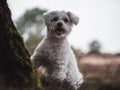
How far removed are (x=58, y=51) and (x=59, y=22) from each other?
0.56 metres

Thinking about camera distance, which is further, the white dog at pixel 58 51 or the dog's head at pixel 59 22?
the dog's head at pixel 59 22

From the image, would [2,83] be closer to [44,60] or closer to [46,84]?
[46,84]

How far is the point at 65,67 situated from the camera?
12273 mm

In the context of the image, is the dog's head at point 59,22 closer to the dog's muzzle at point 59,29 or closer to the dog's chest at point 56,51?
the dog's muzzle at point 59,29

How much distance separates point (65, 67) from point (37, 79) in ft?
7.02

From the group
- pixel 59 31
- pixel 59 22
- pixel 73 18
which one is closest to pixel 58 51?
pixel 59 31

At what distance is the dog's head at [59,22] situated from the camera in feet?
40.7

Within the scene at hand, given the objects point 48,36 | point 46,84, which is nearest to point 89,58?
point 48,36

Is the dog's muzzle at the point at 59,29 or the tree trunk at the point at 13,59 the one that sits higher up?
the tree trunk at the point at 13,59

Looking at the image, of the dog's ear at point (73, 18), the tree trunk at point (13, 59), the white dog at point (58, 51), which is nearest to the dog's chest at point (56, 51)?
the white dog at point (58, 51)

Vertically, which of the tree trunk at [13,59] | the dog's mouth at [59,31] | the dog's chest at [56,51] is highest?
the tree trunk at [13,59]

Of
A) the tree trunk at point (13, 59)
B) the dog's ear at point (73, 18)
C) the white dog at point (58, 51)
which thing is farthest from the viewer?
the dog's ear at point (73, 18)

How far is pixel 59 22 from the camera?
40.6 feet

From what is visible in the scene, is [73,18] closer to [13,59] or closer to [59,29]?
[59,29]
